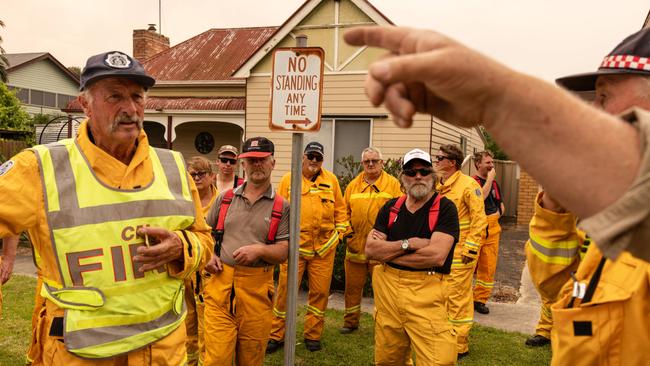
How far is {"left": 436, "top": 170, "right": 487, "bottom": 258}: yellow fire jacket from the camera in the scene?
563 centimetres

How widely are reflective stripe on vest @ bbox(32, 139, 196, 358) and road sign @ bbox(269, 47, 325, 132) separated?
1244 mm

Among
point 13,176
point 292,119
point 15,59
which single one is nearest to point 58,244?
point 13,176

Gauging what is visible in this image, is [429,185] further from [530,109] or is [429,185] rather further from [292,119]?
[530,109]

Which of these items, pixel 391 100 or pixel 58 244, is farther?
pixel 58 244

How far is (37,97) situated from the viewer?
3522 cm

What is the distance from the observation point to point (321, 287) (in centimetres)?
621

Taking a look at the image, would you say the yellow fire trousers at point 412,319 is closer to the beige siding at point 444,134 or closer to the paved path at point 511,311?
the paved path at point 511,311

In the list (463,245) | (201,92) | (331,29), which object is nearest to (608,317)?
(463,245)

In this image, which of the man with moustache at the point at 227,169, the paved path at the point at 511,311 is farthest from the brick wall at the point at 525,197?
the man with moustache at the point at 227,169

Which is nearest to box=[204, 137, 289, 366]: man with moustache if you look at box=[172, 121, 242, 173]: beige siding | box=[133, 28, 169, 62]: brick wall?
box=[172, 121, 242, 173]: beige siding

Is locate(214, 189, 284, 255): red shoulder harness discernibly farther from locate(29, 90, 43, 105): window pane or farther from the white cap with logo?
locate(29, 90, 43, 105): window pane

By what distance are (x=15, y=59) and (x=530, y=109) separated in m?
41.5

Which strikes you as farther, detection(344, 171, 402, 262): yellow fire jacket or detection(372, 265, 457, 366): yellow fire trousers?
detection(344, 171, 402, 262): yellow fire jacket

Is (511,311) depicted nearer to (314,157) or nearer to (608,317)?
(314,157)
